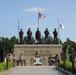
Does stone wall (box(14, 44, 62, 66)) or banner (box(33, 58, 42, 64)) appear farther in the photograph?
stone wall (box(14, 44, 62, 66))

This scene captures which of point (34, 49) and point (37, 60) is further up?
point (34, 49)

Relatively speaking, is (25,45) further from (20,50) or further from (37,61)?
(37,61)

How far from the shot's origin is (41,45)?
50.3m

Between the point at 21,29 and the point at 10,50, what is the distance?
2273 inches

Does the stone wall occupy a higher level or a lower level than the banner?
higher

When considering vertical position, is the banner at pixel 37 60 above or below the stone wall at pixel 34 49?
below

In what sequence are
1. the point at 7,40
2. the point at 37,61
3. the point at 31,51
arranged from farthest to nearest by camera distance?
1. the point at 7,40
2. the point at 31,51
3. the point at 37,61

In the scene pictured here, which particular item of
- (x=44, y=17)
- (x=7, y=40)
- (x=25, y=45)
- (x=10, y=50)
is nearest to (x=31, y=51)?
(x=25, y=45)

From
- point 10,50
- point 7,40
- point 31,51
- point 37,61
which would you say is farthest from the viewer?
point 7,40

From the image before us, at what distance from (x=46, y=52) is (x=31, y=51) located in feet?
7.21

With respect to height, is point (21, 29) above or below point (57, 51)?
above

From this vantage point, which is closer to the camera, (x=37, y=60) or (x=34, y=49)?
(x=37, y=60)

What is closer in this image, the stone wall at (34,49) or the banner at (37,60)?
the banner at (37,60)

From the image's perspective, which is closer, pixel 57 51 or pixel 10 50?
pixel 57 51
